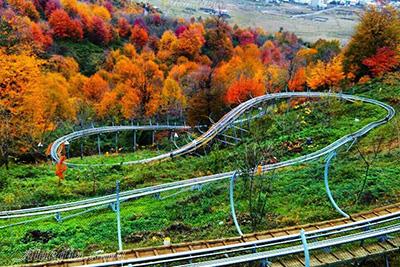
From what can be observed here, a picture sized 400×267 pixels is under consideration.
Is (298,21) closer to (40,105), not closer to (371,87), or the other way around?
(371,87)

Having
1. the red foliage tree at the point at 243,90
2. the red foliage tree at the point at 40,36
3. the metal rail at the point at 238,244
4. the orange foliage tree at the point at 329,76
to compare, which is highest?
the metal rail at the point at 238,244

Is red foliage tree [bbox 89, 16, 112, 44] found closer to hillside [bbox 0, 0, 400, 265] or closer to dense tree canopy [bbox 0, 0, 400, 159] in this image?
dense tree canopy [bbox 0, 0, 400, 159]

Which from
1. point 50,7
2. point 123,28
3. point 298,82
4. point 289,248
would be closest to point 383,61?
point 298,82

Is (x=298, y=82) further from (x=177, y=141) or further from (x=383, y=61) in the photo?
(x=177, y=141)

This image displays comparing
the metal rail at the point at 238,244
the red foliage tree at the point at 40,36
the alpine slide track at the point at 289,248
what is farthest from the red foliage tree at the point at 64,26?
the metal rail at the point at 238,244

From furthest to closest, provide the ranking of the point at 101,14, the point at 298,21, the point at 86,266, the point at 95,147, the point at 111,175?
the point at 298,21, the point at 101,14, the point at 95,147, the point at 111,175, the point at 86,266

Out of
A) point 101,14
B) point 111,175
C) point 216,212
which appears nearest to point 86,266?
point 216,212

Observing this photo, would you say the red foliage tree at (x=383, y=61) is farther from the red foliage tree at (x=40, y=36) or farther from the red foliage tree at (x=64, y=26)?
the red foliage tree at (x=64, y=26)
